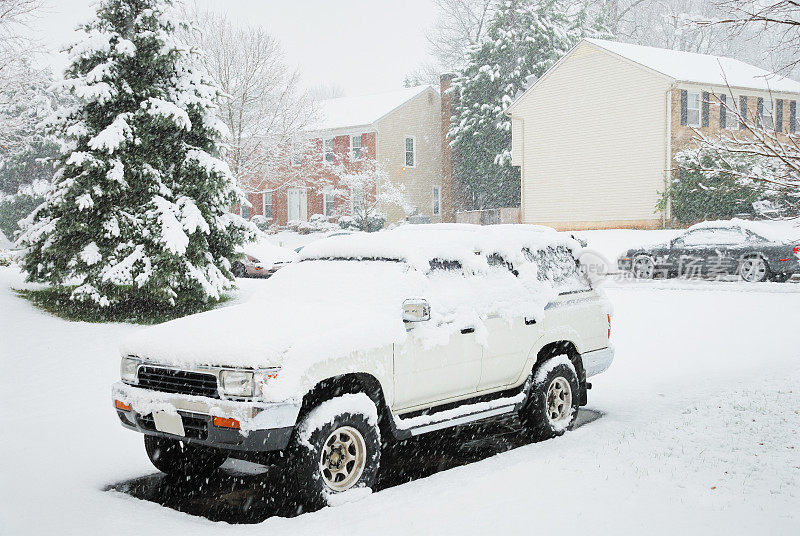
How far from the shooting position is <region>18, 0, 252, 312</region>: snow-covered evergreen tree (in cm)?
1334

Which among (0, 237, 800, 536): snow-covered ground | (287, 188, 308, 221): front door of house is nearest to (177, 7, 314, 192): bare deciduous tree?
(287, 188, 308, 221): front door of house

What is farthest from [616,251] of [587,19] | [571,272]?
[587,19]

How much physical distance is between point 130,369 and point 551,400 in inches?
155

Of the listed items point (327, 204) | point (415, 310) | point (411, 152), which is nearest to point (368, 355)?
point (415, 310)

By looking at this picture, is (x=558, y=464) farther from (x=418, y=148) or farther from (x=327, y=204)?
(x=418, y=148)

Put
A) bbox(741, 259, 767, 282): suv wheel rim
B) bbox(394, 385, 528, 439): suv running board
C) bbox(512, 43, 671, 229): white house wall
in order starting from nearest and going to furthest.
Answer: bbox(394, 385, 528, 439): suv running board → bbox(741, 259, 767, 282): suv wheel rim → bbox(512, 43, 671, 229): white house wall

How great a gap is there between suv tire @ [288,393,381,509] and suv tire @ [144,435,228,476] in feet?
3.83

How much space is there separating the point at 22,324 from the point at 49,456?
6503mm

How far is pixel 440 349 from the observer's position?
6270mm

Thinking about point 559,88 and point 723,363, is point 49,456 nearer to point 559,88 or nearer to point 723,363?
point 723,363

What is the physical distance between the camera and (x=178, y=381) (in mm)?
5570

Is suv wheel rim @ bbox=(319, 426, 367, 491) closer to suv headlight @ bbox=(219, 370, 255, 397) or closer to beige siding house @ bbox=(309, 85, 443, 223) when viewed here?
suv headlight @ bbox=(219, 370, 255, 397)

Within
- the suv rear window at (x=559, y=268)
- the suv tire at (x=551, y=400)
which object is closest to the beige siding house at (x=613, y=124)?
the suv rear window at (x=559, y=268)

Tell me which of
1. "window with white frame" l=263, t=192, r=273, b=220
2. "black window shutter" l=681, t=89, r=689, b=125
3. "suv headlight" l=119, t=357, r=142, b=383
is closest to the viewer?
"suv headlight" l=119, t=357, r=142, b=383
